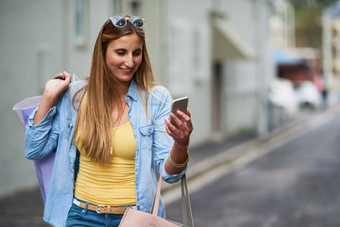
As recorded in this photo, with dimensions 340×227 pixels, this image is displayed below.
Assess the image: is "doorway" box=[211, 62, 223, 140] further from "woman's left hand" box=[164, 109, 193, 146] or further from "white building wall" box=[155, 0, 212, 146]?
"woman's left hand" box=[164, 109, 193, 146]

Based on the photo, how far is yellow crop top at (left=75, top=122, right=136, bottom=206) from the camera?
2.51 metres

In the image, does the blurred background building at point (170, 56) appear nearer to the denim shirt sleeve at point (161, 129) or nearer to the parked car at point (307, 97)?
the denim shirt sleeve at point (161, 129)

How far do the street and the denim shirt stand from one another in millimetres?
4219

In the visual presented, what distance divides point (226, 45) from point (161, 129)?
13597mm

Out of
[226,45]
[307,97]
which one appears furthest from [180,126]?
[307,97]

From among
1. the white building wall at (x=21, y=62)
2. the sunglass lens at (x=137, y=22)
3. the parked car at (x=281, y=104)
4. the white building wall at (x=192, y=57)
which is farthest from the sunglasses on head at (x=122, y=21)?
the parked car at (x=281, y=104)

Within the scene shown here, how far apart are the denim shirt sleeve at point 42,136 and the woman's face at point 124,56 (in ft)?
1.14

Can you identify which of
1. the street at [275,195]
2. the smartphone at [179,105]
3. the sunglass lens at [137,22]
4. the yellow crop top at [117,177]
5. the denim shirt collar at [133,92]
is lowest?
the street at [275,195]

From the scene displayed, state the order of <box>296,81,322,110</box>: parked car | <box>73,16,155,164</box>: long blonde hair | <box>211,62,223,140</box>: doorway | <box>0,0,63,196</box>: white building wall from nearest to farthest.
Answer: <box>73,16,155,164</box>: long blonde hair
<box>0,0,63,196</box>: white building wall
<box>211,62,223,140</box>: doorway
<box>296,81,322,110</box>: parked car

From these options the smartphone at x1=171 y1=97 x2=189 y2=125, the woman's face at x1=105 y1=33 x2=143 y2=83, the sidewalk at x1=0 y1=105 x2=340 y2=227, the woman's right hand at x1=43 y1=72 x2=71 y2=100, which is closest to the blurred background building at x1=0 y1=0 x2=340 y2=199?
the sidewalk at x1=0 y1=105 x2=340 y2=227

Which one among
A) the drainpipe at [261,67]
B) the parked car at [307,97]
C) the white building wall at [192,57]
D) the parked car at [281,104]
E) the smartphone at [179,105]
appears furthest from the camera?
the parked car at [307,97]

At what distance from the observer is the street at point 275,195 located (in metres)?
6.85

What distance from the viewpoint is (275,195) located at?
8305mm

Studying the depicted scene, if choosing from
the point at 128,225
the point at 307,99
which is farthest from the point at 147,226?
the point at 307,99
